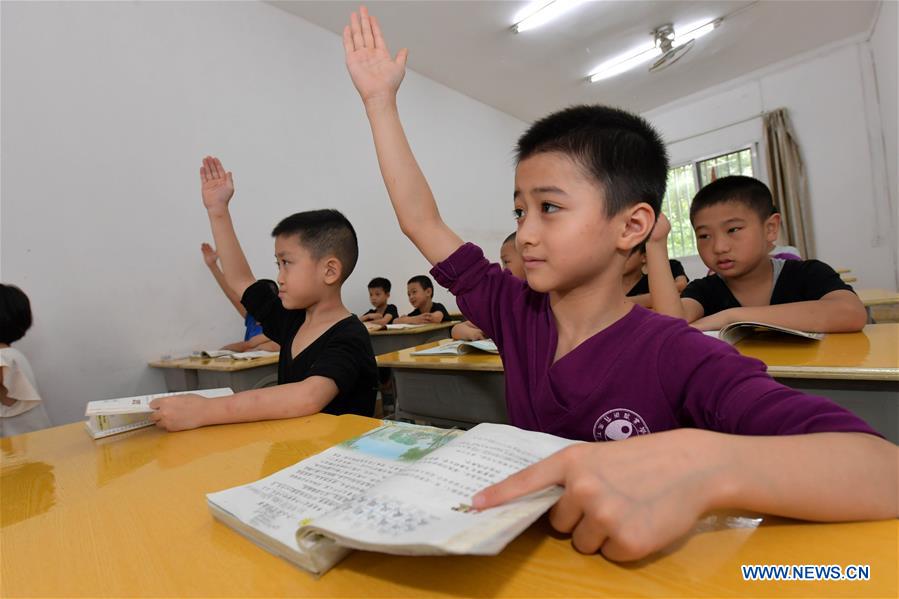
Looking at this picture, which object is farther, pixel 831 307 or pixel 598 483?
pixel 831 307

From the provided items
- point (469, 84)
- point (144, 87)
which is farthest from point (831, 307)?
point (469, 84)

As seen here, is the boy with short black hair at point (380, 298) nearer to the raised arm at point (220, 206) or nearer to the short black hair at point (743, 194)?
the raised arm at point (220, 206)

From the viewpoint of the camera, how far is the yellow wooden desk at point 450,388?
56.2 inches

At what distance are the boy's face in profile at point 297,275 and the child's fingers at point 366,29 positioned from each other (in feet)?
2.29

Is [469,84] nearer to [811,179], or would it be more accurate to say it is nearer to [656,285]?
[811,179]

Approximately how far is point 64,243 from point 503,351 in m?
2.98

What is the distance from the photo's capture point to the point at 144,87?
3.02 m

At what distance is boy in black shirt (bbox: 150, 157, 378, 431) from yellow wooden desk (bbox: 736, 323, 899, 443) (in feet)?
3.12

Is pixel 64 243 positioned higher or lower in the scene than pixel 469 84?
lower

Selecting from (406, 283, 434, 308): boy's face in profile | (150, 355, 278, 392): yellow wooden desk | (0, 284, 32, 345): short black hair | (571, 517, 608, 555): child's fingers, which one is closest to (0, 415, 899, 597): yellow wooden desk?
(571, 517, 608, 555): child's fingers

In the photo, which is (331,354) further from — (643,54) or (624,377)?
(643,54)

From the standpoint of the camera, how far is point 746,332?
1330 mm

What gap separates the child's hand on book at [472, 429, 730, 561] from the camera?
1.15 ft

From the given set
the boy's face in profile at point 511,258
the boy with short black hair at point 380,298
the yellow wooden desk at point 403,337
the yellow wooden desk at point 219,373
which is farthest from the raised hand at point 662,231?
the boy with short black hair at point 380,298
